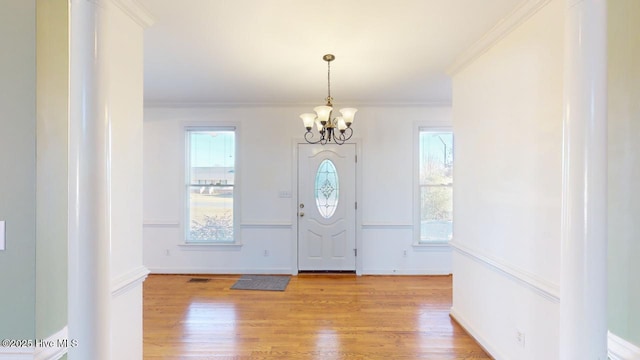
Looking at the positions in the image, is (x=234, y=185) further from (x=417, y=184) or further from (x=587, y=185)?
(x=587, y=185)

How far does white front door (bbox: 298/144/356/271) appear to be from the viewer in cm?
446

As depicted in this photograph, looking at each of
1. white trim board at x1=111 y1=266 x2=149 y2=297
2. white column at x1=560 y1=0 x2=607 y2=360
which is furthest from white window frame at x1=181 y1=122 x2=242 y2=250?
white column at x1=560 y1=0 x2=607 y2=360

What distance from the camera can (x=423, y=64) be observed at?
117 inches

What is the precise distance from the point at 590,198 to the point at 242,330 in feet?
8.97

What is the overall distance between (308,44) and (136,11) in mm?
1244

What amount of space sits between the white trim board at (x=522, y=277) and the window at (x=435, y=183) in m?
1.83

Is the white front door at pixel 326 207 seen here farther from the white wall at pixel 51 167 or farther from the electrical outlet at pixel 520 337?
the white wall at pixel 51 167

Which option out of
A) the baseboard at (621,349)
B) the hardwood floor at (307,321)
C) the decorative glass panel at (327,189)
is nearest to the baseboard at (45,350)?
the hardwood floor at (307,321)

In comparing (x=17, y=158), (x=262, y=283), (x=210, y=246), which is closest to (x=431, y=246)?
(x=262, y=283)

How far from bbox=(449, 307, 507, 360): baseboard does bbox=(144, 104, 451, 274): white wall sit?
150 cm

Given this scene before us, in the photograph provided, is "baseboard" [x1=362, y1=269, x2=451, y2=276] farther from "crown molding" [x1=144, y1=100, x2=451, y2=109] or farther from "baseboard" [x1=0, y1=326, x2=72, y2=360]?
"baseboard" [x1=0, y1=326, x2=72, y2=360]

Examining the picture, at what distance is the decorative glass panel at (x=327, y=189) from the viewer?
450 centimetres

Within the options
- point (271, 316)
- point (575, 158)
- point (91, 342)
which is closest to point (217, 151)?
point (271, 316)

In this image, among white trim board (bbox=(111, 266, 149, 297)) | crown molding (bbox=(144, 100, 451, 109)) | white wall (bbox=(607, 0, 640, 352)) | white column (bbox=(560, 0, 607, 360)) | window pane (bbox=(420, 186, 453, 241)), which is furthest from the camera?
window pane (bbox=(420, 186, 453, 241))
